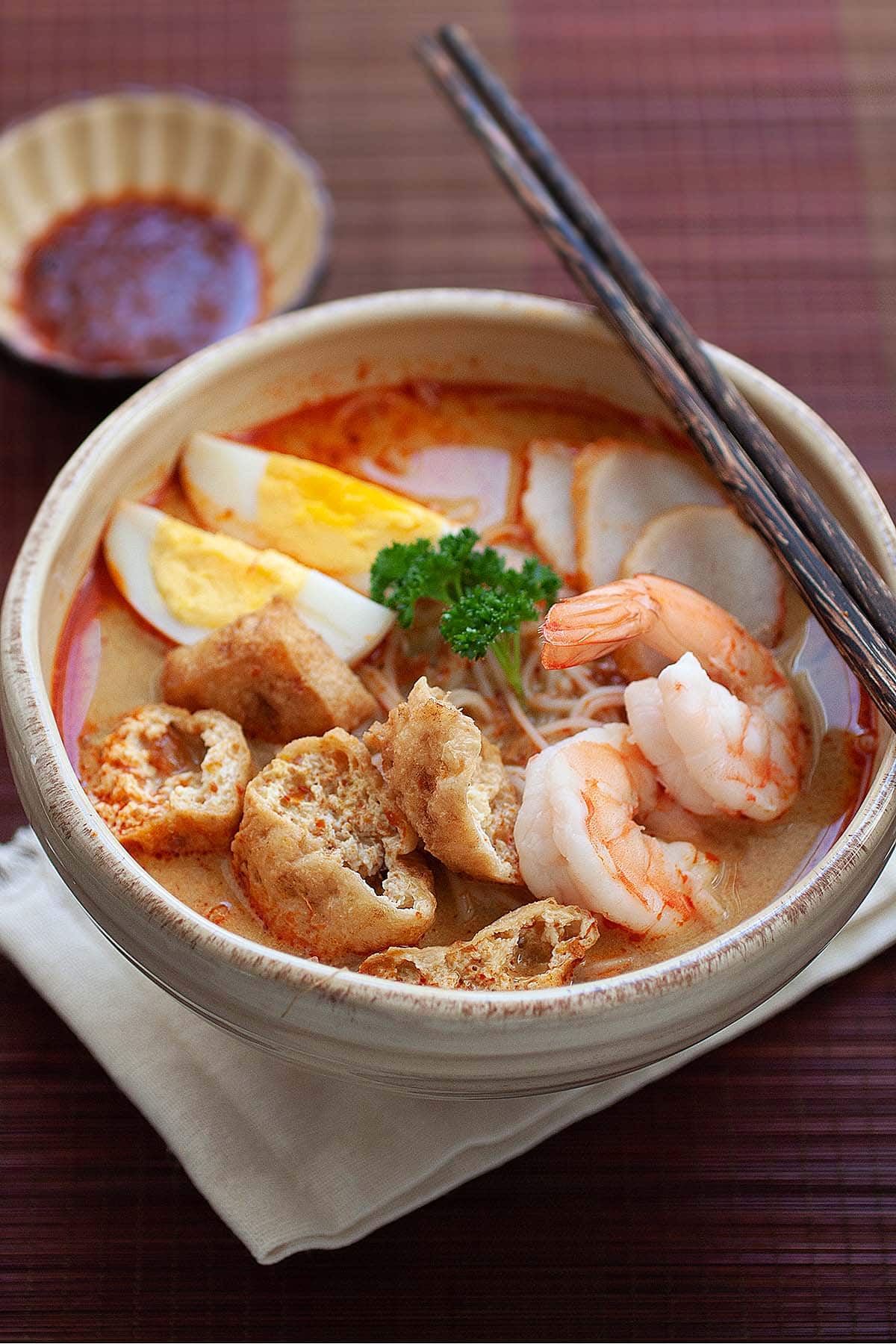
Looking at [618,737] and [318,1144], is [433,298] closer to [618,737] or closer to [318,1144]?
[618,737]

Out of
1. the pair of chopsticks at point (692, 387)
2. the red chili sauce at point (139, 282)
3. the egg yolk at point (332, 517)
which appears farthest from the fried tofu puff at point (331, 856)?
the red chili sauce at point (139, 282)

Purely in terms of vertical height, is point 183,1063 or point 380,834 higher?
point 380,834

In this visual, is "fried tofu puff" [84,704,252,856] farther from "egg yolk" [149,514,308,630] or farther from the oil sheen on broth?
"egg yolk" [149,514,308,630]

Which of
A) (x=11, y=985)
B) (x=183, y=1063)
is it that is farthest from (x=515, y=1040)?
(x=11, y=985)

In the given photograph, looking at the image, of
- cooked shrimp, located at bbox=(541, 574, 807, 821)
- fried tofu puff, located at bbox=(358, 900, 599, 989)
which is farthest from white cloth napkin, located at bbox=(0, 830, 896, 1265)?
cooked shrimp, located at bbox=(541, 574, 807, 821)

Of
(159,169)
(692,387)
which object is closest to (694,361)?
(692,387)

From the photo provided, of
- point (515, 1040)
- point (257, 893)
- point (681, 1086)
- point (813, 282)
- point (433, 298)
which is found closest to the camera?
point (515, 1040)

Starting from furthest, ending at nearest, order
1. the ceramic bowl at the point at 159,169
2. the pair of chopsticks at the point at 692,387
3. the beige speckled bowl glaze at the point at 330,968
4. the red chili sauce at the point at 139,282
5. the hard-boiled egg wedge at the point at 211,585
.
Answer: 1. the ceramic bowl at the point at 159,169
2. the red chili sauce at the point at 139,282
3. the hard-boiled egg wedge at the point at 211,585
4. the pair of chopsticks at the point at 692,387
5. the beige speckled bowl glaze at the point at 330,968

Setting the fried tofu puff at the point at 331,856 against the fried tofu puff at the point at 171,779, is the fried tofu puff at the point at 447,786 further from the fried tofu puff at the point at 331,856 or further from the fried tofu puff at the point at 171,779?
the fried tofu puff at the point at 171,779
